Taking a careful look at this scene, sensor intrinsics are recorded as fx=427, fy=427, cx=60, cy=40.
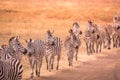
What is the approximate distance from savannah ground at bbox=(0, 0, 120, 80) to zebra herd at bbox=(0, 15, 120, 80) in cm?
60

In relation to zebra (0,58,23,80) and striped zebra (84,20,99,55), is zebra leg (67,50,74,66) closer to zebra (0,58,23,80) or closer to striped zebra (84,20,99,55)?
striped zebra (84,20,99,55)

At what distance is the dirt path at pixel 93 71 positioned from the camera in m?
18.2

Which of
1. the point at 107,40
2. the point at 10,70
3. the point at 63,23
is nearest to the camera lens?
the point at 10,70

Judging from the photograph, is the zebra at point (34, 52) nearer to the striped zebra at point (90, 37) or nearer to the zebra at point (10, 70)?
the zebra at point (10, 70)

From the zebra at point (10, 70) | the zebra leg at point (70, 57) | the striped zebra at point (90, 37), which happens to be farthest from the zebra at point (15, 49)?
the striped zebra at point (90, 37)

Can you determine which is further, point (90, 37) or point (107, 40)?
point (107, 40)

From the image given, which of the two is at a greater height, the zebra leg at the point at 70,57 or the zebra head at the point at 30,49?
the zebra head at the point at 30,49

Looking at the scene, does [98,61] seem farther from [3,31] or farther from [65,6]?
[65,6]

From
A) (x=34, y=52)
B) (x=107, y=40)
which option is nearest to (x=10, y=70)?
(x=34, y=52)

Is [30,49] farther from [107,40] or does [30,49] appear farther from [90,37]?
[107,40]

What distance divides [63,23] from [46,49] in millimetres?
24474

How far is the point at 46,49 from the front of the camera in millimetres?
19922

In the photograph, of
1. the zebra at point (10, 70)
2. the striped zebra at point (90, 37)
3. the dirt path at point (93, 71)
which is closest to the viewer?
the zebra at point (10, 70)

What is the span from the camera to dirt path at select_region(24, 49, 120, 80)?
18172 millimetres
